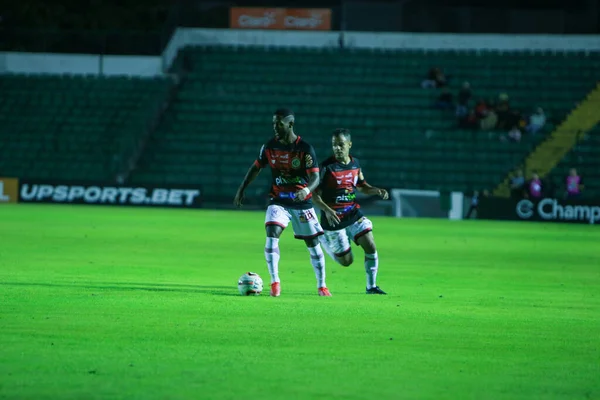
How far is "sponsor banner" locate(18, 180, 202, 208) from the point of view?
134ft

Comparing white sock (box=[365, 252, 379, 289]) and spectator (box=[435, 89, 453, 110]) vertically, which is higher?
white sock (box=[365, 252, 379, 289])

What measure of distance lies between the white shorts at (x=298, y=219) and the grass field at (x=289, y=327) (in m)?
0.75

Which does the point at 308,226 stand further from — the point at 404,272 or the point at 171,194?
the point at 171,194

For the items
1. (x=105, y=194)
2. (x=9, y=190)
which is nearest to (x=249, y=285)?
(x=105, y=194)

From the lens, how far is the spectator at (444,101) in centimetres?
4456

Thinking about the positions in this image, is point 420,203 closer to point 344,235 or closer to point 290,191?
point 344,235

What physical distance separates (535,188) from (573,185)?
143 centimetres

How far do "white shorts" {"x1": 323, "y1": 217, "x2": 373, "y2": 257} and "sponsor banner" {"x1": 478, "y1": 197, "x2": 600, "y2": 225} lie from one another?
23.6 meters

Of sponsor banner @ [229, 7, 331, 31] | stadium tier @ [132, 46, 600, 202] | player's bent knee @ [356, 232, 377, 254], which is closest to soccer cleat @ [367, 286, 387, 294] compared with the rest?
player's bent knee @ [356, 232, 377, 254]

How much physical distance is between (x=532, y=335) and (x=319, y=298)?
3447 millimetres

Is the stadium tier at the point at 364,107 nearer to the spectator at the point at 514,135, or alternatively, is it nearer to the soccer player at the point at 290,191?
the spectator at the point at 514,135

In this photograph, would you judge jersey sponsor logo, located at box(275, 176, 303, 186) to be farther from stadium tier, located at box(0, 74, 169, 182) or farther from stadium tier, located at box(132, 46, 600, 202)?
stadium tier, located at box(0, 74, 169, 182)

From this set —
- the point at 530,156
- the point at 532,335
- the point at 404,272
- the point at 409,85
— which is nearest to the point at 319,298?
the point at 532,335

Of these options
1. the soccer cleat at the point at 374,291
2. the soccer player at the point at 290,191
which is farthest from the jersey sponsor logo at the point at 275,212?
the soccer cleat at the point at 374,291
